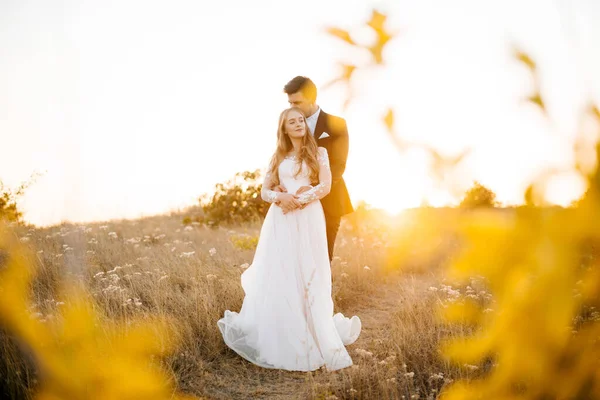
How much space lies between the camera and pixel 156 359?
3.67 metres

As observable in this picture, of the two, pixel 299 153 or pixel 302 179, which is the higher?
pixel 299 153

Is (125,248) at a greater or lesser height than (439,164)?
lesser

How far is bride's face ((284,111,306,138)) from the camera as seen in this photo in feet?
14.1

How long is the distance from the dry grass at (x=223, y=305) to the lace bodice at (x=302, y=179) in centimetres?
146

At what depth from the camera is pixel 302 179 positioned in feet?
14.4

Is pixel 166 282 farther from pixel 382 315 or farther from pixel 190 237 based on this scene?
pixel 190 237

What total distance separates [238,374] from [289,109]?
2.52 metres

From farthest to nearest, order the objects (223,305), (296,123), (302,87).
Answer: (223,305), (302,87), (296,123)

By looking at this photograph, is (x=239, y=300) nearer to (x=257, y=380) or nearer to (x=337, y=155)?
(x=257, y=380)

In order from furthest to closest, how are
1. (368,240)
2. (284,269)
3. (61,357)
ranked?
(368,240), (284,269), (61,357)

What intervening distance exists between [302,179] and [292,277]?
957 millimetres

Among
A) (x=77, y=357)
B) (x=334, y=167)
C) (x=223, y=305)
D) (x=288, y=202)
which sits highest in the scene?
(x=334, y=167)

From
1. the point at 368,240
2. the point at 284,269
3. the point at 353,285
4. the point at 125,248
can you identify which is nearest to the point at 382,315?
the point at 353,285

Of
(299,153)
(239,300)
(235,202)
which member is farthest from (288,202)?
(235,202)
